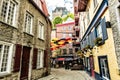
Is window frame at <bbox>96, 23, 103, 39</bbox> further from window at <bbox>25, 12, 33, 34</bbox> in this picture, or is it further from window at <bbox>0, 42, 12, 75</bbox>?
window at <bbox>0, 42, 12, 75</bbox>

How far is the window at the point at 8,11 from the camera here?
6.95 m

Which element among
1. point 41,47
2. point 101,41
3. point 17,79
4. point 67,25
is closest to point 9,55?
point 17,79

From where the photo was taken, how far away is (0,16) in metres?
6.52

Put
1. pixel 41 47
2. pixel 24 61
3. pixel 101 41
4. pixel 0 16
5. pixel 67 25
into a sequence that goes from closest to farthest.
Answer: pixel 0 16 < pixel 101 41 < pixel 24 61 < pixel 41 47 < pixel 67 25

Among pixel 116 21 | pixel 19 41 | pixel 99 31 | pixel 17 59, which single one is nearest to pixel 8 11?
pixel 19 41

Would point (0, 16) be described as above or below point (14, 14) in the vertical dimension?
below

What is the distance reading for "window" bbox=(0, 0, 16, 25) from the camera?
695 cm

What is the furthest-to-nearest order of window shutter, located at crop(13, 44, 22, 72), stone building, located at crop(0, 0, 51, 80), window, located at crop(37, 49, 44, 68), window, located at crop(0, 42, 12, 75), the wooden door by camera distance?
window, located at crop(37, 49, 44, 68) → the wooden door → window shutter, located at crop(13, 44, 22, 72) → stone building, located at crop(0, 0, 51, 80) → window, located at crop(0, 42, 12, 75)

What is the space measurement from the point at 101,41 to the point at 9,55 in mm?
5944

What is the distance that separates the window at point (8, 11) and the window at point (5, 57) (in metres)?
1.56

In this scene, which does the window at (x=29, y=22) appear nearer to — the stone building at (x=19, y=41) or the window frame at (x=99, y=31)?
the stone building at (x=19, y=41)

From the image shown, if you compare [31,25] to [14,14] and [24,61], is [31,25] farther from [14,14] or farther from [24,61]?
[24,61]

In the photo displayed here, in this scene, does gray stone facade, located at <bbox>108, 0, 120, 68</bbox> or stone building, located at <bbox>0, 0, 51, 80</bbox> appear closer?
gray stone facade, located at <bbox>108, 0, 120, 68</bbox>

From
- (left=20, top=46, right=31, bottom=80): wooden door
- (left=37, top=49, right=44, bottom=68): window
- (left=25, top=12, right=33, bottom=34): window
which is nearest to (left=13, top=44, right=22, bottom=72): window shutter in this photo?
(left=20, top=46, right=31, bottom=80): wooden door
